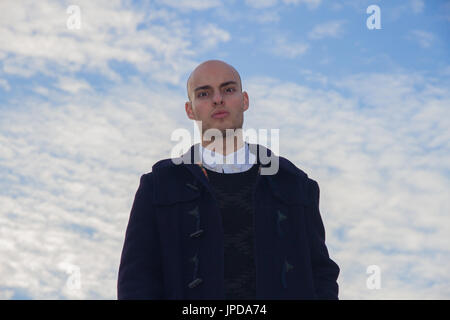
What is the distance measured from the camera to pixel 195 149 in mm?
5793

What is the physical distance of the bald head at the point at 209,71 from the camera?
5.85 meters

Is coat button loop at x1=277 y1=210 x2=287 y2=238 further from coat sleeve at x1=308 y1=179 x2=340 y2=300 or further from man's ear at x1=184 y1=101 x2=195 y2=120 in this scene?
man's ear at x1=184 y1=101 x2=195 y2=120

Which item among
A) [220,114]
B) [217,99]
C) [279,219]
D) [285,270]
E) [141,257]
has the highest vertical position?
[217,99]

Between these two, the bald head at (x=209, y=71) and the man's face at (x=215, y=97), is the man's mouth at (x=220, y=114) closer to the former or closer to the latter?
the man's face at (x=215, y=97)

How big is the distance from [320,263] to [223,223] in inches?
43.3

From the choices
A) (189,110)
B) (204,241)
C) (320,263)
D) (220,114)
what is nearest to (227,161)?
(220,114)

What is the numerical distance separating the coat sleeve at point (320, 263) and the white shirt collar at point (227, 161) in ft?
2.57

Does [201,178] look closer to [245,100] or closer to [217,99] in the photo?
[217,99]

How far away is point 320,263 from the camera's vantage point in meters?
5.64

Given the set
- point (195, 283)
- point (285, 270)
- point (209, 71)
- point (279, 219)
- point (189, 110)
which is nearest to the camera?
point (195, 283)

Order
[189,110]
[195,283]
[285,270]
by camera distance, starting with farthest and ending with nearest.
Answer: [189,110], [285,270], [195,283]

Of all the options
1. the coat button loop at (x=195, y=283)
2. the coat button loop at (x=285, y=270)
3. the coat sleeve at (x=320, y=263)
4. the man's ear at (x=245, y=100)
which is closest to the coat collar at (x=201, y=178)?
Result: the coat sleeve at (x=320, y=263)
